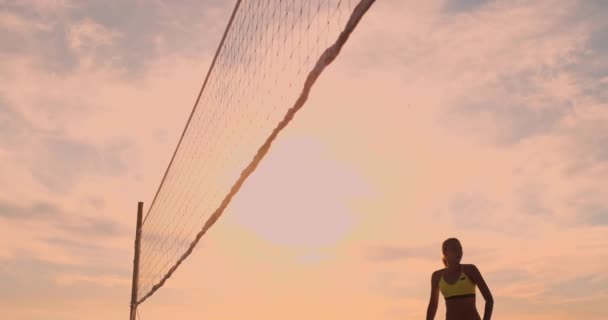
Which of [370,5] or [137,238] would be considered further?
[137,238]

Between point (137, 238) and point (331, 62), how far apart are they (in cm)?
1375

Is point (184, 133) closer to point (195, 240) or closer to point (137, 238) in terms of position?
point (195, 240)

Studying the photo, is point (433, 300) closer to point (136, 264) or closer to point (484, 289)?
point (484, 289)

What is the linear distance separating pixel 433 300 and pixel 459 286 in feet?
1.48

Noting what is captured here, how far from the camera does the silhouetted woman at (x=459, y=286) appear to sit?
6258 millimetres

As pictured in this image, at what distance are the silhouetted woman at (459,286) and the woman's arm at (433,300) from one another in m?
0.17

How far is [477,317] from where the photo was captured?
624cm

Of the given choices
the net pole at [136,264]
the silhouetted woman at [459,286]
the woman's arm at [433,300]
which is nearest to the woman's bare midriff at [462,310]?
the silhouetted woman at [459,286]

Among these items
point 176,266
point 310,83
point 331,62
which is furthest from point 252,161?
point 176,266

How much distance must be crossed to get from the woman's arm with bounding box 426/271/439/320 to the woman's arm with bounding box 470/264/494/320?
37 cm

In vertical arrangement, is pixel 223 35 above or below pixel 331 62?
above

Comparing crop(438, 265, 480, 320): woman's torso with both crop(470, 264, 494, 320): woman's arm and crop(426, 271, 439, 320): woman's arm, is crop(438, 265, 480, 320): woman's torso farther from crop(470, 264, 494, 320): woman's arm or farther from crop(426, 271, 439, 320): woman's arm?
crop(426, 271, 439, 320): woman's arm

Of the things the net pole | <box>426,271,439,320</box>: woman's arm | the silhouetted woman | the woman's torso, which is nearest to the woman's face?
the silhouetted woman

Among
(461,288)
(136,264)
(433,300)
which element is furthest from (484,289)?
(136,264)
